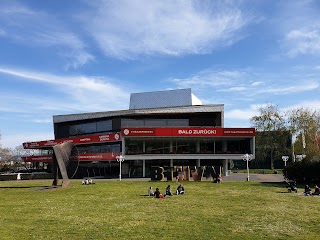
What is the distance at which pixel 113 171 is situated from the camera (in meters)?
76.4

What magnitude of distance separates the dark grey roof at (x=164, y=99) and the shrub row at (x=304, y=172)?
41.3 meters

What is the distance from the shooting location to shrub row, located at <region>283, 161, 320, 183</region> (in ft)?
142

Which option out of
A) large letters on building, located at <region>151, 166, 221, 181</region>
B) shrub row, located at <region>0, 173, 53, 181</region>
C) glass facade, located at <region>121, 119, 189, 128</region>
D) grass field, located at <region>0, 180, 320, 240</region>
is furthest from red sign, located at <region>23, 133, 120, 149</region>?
grass field, located at <region>0, 180, 320, 240</region>

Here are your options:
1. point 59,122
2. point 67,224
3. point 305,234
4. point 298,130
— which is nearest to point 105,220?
point 67,224

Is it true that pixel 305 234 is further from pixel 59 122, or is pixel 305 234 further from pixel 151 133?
pixel 59 122

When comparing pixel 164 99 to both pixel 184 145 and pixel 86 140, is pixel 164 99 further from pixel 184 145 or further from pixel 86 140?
pixel 86 140

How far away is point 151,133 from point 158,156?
4765 mm

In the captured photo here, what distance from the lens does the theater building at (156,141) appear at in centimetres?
6438

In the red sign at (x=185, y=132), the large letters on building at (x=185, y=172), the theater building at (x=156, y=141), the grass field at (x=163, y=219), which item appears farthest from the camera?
the theater building at (x=156, y=141)

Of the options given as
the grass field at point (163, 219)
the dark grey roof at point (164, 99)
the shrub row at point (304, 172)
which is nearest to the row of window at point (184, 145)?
the dark grey roof at point (164, 99)

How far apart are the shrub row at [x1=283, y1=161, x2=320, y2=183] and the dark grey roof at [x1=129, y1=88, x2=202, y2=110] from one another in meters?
41.3

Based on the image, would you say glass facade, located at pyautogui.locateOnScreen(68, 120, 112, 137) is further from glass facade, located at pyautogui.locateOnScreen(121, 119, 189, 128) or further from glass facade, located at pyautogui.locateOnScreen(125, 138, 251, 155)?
glass facade, located at pyautogui.locateOnScreen(125, 138, 251, 155)

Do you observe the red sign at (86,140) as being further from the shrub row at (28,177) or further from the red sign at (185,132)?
the shrub row at (28,177)

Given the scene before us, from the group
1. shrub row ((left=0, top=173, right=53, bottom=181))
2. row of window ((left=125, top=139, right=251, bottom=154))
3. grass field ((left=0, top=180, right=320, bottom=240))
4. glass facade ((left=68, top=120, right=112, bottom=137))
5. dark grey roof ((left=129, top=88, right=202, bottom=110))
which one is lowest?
shrub row ((left=0, top=173, right=53, bottom=181))
